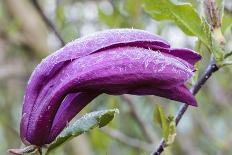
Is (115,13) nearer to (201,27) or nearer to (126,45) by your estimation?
(201,27)

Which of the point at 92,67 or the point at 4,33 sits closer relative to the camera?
the point at 92,67

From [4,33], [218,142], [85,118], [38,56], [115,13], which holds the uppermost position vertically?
[85,118]

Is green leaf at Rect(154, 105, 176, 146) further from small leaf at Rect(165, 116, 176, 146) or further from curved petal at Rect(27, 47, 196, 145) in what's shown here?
curved petal at Rect(27, 47, 196, 145)

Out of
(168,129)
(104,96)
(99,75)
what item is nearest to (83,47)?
(99,75)

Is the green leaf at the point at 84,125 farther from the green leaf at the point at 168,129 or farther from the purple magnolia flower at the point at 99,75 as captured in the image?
the green leaf at the point at 168,129

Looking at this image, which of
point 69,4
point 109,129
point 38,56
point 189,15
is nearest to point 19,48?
point 38,56

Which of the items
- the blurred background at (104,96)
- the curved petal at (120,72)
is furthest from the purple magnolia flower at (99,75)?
the blurred background at (104,96)

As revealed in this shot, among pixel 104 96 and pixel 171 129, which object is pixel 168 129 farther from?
pixel 104 96
